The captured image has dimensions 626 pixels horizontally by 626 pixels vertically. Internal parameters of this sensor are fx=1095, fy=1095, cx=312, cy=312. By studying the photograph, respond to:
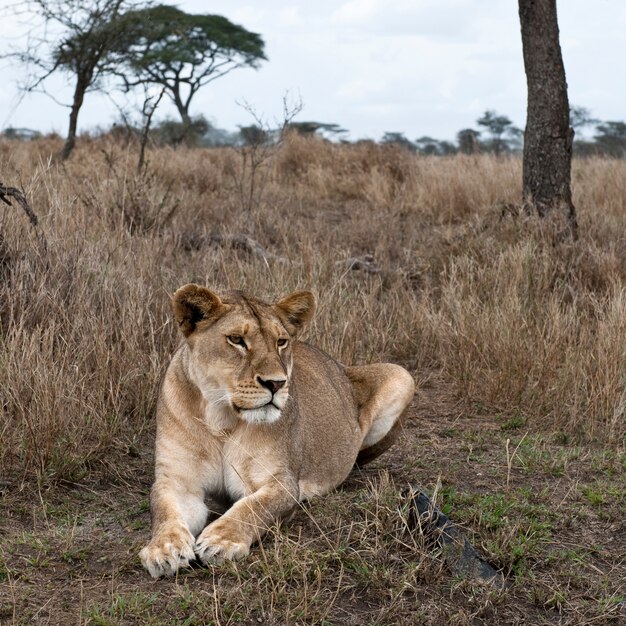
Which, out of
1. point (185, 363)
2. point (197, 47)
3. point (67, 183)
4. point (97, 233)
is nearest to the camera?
point (185, 363)

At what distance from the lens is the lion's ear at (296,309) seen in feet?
13.3

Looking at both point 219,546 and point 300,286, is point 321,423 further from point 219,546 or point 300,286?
point 300,286

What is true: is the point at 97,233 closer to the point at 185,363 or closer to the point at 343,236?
the point at 343,236

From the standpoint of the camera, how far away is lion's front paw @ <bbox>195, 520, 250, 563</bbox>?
348 cm

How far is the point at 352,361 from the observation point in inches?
246

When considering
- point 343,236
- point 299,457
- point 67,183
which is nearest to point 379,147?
point 343,236

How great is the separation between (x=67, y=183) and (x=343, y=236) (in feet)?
8.03

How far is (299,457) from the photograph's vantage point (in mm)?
4105

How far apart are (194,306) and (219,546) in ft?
2.80

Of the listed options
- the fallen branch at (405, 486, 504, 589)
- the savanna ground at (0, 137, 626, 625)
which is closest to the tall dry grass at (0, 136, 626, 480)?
the savanna ground at (0, 137, 626, 625)

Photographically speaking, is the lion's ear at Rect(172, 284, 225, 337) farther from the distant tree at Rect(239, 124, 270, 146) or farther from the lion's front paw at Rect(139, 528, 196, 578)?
the distant tree at Rect(239, 124, 270, 146)

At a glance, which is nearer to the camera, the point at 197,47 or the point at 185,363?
the point at 185,363

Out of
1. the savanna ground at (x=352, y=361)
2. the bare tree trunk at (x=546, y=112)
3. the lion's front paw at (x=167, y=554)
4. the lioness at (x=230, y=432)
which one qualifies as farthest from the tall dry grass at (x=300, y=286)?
the lion's front paw at (x=167, y=554)

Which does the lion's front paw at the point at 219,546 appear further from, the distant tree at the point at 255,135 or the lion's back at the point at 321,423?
the distant tree at the point at 255,135
